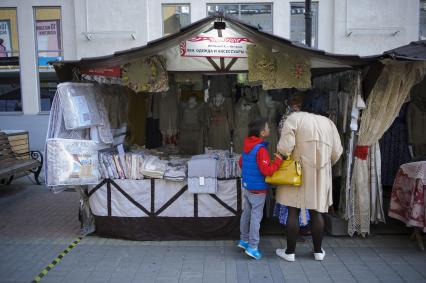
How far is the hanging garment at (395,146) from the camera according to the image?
584 centimetres

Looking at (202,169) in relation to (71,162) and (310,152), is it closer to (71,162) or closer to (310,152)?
(310,152)

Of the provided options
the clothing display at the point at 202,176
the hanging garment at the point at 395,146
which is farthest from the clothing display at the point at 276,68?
the hanging garment at the point at 395,146

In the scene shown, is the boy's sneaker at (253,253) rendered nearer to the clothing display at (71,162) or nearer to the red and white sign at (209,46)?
the clothing display at (71,162)

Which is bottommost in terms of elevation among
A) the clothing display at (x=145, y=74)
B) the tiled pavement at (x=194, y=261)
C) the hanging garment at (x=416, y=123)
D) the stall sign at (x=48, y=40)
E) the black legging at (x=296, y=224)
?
the tiled pavement at (x=194, y=261)

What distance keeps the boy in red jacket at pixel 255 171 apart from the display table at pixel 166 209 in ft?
1.84

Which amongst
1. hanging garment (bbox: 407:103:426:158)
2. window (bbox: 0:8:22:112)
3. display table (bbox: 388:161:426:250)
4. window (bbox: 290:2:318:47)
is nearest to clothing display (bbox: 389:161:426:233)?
display table (bbox: 388:161:426:250)

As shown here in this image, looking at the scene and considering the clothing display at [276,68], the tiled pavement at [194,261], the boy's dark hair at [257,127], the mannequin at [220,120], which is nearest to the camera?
the tiled pavement at [194,261]

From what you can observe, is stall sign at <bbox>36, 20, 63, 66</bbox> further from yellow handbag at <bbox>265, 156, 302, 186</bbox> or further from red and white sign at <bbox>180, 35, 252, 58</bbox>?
yellow handbag at <bbox>265, 156, 302, 186</bbox>

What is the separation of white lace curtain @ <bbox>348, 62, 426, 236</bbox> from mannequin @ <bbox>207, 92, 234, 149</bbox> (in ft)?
8.74

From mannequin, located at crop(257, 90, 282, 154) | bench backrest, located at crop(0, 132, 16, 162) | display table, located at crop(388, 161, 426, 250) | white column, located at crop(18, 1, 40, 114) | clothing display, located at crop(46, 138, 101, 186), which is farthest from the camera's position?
white column, located at crop(18, 1, 40, 114)

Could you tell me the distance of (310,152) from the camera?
4266 mm

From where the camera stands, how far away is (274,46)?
185 inches

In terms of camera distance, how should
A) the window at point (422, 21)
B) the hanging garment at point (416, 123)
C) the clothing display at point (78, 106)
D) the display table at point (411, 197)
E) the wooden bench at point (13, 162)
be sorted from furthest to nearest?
the window at point (422, 21) < the wooden bench at point (13, 162) < the hanging garment at point (416, 123) < the clothing display at point (78, 106) < the display table at point (411, 197)

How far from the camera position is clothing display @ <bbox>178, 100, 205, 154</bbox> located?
720cm
